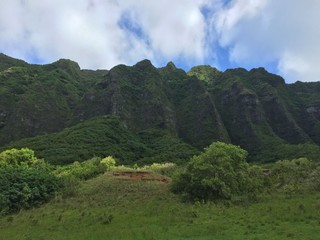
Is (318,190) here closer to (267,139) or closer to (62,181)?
(62,181)

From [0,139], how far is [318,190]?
513ft

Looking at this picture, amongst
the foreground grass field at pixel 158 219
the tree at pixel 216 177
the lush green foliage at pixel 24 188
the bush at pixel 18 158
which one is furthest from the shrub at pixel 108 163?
the tree at pixel 216 177

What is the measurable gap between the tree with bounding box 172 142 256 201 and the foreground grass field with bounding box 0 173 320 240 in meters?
2.38

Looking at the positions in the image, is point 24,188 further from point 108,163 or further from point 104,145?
point 104,145

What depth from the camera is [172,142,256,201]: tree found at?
44531mm

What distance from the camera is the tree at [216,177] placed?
4453 cm

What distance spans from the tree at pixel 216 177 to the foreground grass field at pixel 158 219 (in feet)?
7.81

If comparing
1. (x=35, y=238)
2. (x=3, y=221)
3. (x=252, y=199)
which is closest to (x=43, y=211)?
(x=3, y=221)

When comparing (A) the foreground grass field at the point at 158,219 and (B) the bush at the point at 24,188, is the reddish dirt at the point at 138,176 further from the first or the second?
(B) the bush at the point at 24,188

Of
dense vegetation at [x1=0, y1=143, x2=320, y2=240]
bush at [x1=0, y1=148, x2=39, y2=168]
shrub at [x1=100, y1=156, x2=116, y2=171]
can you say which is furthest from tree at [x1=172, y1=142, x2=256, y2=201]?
bush at [x1=0, y1=148, x2=39, y2=168]

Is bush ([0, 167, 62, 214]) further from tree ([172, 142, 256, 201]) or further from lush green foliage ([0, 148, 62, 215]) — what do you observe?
tree ([172, 142, 256, 201])

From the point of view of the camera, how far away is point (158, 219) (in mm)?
35500

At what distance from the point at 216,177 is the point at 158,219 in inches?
447

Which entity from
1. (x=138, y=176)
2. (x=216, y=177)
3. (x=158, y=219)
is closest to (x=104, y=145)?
(x=138, y=176)
